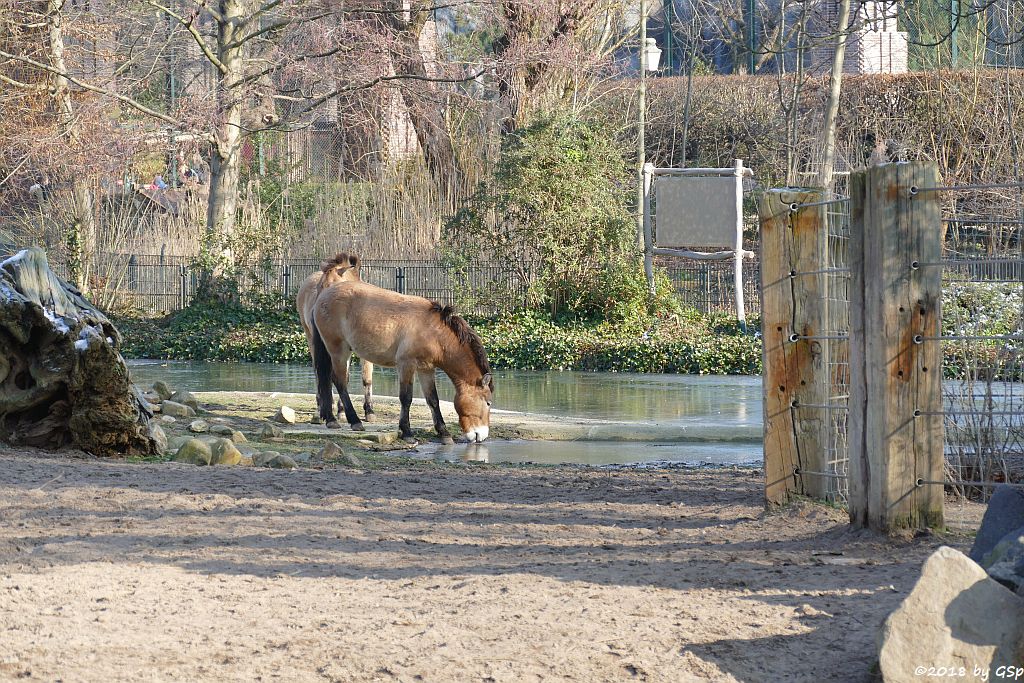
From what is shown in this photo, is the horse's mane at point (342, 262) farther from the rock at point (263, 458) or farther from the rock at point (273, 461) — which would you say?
the rock at point (263, 458)

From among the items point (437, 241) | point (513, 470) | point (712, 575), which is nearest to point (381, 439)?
point (513, 470)

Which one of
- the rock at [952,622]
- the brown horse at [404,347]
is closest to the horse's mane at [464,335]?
the brown horse at [404,347]

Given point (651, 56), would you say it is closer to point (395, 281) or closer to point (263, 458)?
point (395, 281)

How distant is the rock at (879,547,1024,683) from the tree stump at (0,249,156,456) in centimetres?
631

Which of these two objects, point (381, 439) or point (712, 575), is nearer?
point (712, 575)

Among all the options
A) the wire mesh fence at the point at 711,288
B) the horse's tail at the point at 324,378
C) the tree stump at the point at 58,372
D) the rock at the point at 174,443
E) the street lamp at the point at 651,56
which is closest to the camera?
the tree stump at the point at 58,372

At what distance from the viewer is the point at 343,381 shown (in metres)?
12.6

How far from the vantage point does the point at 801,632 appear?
4.64 metres

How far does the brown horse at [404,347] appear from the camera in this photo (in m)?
11.4

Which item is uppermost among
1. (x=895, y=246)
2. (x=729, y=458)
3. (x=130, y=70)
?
(x=130, y=70)

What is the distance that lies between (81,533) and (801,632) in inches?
144

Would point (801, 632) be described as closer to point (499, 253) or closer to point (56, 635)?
point (56, 635)

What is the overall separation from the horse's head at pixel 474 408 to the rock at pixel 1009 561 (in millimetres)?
6775

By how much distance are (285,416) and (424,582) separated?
7551 millimetres
